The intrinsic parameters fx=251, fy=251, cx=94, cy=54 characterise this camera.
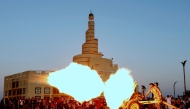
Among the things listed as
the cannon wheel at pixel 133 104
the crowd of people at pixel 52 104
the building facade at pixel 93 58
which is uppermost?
the building facade at pixel 93 58

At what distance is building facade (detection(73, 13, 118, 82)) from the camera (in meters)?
58.0

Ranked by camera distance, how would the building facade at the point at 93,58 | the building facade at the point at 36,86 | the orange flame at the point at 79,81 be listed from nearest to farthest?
the orange flame at the point at 79,81 → the building facade at the point at 36,86 → the building facade at the point at 93,58

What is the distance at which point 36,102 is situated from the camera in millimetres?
24031

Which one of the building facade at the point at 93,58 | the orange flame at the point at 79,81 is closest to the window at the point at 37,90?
the building facade at the point at 93,58

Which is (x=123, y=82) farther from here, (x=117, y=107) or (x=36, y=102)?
(x=36, y=102)

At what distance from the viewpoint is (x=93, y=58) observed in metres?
59.3

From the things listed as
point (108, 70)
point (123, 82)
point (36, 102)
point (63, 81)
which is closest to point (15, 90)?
point (108, 70)

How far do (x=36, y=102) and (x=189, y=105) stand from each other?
13.8 metres

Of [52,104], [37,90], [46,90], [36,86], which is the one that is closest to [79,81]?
[52,104]

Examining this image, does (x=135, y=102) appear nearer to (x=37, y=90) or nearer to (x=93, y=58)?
(x=37, y=90)

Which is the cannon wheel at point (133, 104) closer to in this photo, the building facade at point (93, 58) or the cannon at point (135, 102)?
the cannon at point (135, 102)

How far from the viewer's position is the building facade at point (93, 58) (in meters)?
58.0

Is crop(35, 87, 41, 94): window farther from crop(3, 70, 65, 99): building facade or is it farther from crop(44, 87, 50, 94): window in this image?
crop(44, 87, 50, 94): window

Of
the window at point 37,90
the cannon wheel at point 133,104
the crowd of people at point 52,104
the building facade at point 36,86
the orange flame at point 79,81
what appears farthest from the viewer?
the window at point 37,90
